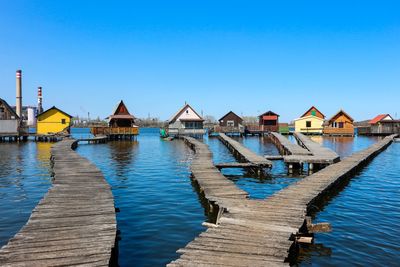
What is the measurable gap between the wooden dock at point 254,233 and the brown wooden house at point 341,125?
6240cm

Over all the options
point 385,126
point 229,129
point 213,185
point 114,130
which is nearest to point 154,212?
point 213,185

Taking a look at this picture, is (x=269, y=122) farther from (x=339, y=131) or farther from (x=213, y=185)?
(x=213, y=185)

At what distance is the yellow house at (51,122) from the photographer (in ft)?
198

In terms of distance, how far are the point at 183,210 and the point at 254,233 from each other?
5914 millimetres

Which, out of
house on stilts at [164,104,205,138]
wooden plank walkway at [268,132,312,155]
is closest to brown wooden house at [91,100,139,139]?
house on stilts at [164,104,205,138]

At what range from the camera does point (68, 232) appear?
30.1 ft

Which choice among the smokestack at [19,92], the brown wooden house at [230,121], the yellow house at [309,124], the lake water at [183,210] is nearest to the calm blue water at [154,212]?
the lake water at [183,210]

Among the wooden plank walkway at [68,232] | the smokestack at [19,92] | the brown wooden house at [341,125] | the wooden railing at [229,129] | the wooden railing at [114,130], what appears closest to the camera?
the wooden plank walkway at [68,232]

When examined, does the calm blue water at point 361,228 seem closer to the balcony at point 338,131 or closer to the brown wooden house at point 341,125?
the balcony at point 338,131

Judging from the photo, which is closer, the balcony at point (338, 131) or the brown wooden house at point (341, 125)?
the balcony at point (338, 131)

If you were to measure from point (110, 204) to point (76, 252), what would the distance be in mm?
4328

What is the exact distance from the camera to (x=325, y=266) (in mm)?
9078

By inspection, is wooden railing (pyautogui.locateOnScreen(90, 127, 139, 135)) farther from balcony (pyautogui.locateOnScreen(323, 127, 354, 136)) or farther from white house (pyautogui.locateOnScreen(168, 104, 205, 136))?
balcony (pyautogui.locateOnScreen(323, 127, 354, 136))

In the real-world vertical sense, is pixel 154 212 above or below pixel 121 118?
below
